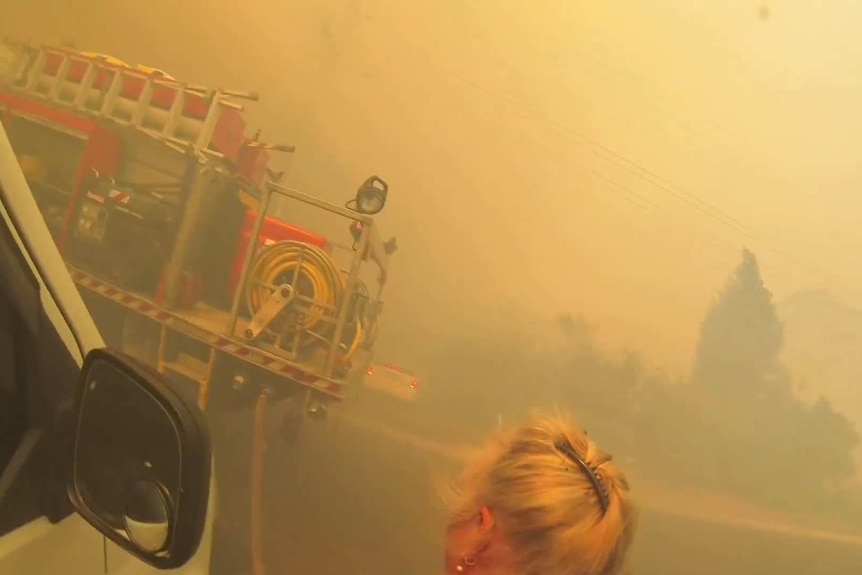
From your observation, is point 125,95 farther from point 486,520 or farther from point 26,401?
point 486,520

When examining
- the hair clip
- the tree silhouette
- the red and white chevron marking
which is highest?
the tree silhouette

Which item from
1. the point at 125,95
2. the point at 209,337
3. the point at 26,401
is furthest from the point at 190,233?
the point at 26,401

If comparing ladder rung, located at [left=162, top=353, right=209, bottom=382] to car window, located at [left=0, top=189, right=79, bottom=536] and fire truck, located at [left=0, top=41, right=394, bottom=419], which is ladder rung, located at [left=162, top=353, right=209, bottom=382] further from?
car window, located at [left=0, top=189, right=79, bottom=536]

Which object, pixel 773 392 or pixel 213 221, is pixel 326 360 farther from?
pixel 773 392

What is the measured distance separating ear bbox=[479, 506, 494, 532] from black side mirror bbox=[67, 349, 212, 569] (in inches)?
21.4

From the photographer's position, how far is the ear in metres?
1.18

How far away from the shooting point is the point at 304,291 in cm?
166

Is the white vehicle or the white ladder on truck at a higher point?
the white ladder on truck

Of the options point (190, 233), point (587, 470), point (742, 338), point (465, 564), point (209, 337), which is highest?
point (742, 338)

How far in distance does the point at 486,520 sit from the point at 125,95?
1320 millimetres

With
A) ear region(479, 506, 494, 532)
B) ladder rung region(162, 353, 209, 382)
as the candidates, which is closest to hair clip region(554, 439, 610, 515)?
ear region(479, 506, 494, 532)

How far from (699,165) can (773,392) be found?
551 mm

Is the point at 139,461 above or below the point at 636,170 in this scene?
below

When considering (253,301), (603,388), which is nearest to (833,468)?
(603,388)
